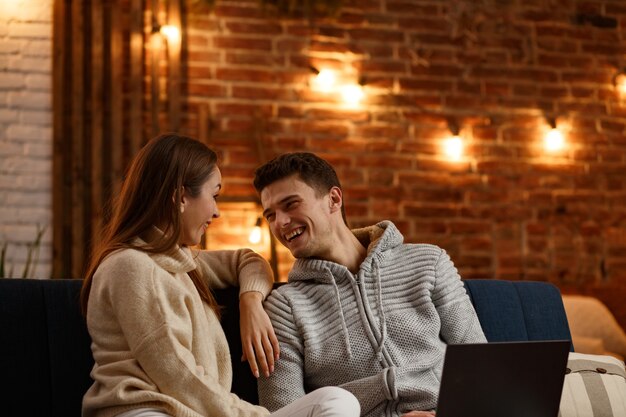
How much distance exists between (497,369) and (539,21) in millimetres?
3469

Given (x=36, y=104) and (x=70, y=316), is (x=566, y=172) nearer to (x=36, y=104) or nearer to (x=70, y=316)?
(x=36, y=104)

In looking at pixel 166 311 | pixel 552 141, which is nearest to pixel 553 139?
pixel 552 141

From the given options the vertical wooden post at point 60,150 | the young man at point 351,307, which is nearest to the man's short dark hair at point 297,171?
the young man at point 351,307

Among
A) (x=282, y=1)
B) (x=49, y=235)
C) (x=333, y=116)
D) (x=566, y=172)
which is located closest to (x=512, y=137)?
(x=566, y=172)

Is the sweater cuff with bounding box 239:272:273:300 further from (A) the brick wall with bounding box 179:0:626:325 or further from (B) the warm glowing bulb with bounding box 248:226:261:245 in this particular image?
(A) the brick wall with bounding box 179:0:626:325

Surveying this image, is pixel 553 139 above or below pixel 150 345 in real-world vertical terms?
above

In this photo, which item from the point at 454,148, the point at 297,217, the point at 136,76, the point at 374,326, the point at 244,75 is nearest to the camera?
the point at 374,326

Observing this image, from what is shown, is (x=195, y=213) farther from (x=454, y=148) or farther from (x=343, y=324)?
(x=454, y=148)

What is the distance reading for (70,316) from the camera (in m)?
2.32

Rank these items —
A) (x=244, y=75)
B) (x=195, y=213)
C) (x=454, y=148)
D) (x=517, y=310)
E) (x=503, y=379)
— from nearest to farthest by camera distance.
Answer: (x=503, y=379), (x=195, y=213), (x=517, y=310), (x=244, y=75), (x=454, y=148)

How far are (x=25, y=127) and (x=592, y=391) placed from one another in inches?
115

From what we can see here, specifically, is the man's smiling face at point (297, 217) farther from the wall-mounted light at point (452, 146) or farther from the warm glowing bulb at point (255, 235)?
the wall-mounted light at point (452, 146)

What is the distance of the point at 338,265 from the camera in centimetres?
246

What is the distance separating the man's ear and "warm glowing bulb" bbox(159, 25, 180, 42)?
208cm
